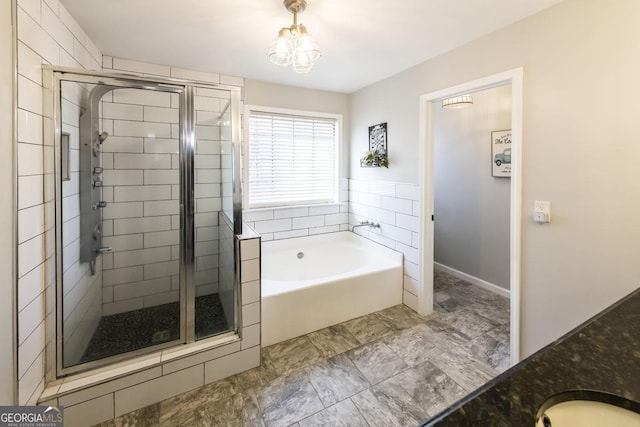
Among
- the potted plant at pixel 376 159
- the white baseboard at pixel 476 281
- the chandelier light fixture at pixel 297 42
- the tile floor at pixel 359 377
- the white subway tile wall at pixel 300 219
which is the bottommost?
the tile floor at pixel 359 377

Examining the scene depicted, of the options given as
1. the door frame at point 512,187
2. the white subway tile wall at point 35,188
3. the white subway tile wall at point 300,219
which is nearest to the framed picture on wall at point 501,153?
the door frame at point 512,187

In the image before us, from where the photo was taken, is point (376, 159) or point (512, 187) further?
point (376, 159)

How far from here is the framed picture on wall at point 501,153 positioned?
9.95 ft

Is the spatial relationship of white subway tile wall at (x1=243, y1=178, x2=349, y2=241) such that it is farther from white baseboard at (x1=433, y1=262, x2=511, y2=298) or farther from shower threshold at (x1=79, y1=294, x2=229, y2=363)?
white baseboard at (x1=433, y1=262, x2=511, y2=298)

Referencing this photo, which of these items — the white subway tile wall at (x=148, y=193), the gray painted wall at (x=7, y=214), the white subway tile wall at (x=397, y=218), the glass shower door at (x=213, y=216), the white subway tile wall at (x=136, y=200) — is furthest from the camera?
the white subway tile wall at (x=397, y=218)

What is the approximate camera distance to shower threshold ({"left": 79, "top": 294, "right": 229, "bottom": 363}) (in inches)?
74.4

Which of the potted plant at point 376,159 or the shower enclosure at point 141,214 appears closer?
the shower enclosure at point 141,214

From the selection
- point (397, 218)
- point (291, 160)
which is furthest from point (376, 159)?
point (291, 160)

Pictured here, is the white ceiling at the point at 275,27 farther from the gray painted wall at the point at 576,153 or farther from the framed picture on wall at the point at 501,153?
the framed picture on wall at the point at 501,153

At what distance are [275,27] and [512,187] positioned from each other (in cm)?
202

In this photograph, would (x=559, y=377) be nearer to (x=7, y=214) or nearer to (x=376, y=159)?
(x=7, y=214)

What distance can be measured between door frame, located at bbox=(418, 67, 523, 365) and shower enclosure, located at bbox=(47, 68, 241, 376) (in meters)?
1.69

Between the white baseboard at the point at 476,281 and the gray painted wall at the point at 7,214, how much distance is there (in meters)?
3.96

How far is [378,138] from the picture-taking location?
10.4 ft
